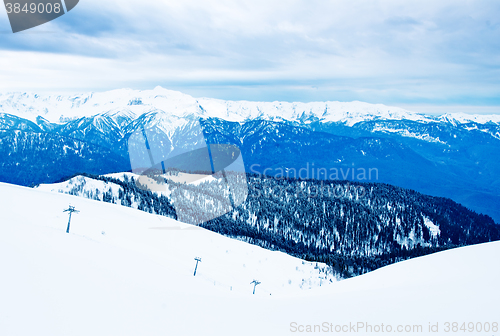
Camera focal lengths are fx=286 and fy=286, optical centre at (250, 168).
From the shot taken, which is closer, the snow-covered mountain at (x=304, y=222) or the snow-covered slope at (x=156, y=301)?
the snow-covered slope at (x=156, y=301)

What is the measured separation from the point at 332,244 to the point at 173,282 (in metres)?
159

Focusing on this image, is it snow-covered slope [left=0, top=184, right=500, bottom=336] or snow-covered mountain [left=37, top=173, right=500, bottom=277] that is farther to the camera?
snow-covered mountain [left=37, top=173, right=500, bottom=277]

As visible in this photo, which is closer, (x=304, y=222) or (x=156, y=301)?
(x=156, y=301)

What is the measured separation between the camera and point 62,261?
1265 cm

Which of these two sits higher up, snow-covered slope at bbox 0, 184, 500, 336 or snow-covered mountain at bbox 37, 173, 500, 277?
snow-covered slope at bbox 0, 184, 500, 336

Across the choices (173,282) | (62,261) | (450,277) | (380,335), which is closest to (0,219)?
(62,261)

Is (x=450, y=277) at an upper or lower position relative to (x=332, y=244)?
upper

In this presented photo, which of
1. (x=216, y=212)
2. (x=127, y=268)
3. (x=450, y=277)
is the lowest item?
(x=216, y=212)

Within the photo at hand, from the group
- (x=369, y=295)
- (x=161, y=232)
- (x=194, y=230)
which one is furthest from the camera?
(x=194, y=230)

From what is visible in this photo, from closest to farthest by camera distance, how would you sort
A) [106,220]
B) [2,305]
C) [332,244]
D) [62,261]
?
1. [2,305]
2. [62,261]
3. [106,220]
4. [332,244]

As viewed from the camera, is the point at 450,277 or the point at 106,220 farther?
the point at 106,220

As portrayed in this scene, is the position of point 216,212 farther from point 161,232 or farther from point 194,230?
point 161,232

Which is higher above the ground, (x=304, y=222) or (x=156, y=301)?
(x=156, y=301)

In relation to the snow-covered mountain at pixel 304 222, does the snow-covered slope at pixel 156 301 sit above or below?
above
